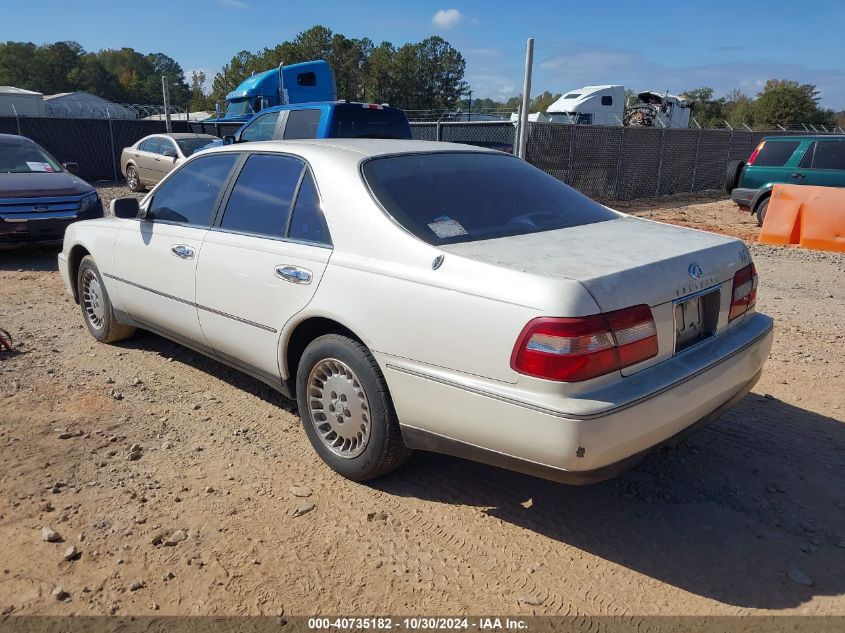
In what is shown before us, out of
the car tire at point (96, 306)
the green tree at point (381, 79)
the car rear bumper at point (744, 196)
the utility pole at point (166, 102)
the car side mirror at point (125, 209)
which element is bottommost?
the car tire at point (96, 306)

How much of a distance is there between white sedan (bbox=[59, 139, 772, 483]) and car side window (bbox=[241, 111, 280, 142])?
686cm

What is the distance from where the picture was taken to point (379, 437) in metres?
3.03

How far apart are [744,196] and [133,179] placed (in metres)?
13.9

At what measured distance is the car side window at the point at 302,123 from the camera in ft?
32.3

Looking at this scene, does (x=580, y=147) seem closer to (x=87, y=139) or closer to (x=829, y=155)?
(x=829, y=155)

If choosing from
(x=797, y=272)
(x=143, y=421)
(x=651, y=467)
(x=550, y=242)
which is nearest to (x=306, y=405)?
(x=143, y=421)

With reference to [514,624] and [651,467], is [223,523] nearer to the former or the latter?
[514,624]

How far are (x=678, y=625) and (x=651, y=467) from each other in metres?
1.17

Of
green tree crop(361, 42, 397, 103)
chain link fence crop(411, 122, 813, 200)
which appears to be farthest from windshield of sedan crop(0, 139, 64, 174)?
green tree crop(361, 42, 397, 103)

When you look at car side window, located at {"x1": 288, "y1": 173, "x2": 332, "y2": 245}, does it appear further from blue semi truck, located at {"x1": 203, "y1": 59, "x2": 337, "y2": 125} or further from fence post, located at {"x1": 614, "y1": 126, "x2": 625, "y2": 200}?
fence post, located at {"x1": 614, "y1": 126, "x2": 625, "y2": 200}

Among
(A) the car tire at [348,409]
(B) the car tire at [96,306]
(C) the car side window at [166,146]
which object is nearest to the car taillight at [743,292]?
(A) the car tire at [348,409]

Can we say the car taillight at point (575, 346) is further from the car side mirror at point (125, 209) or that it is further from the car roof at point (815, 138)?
the car roof at point (815, 138)

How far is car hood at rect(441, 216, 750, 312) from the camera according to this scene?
99.4 inches

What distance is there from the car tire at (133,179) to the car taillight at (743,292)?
51.3ft
